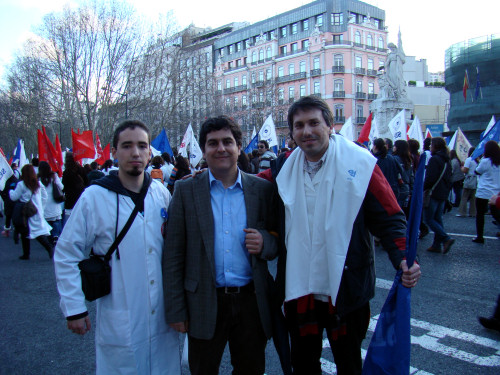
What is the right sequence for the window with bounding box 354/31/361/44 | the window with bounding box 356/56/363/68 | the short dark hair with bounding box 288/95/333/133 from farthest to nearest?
the window with bounding box 354/31/361/44 < the window with bounding box 356/56/363/68 < the short dark hair with bounding box 288/95/333/133

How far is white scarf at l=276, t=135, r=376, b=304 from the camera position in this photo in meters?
2.18

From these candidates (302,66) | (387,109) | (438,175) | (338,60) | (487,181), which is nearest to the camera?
(438,175)

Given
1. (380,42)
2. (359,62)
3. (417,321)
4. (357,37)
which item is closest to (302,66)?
(359,62)

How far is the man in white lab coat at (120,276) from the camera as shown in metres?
2.20

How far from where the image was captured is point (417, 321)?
403 centimetres

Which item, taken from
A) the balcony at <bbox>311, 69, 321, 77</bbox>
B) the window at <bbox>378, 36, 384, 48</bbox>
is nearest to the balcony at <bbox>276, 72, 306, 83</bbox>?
the balcony at <bbox>311, 69, 321, 77</bbox>

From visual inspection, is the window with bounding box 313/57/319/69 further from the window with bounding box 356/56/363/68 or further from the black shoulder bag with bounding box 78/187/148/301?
the black shoulder bag with bounding box 78/187/148/301

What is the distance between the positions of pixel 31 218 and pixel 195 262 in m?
6.40

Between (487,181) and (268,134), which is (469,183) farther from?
(268,134)

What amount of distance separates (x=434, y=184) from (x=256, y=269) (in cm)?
568

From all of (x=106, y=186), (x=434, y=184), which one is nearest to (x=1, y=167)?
(x=106, y=186)

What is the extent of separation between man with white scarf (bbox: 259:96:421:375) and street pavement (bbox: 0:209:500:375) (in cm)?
102

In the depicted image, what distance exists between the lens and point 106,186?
2.26 metres

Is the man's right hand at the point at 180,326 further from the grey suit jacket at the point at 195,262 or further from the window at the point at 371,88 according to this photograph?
the window at the point at 371,88
